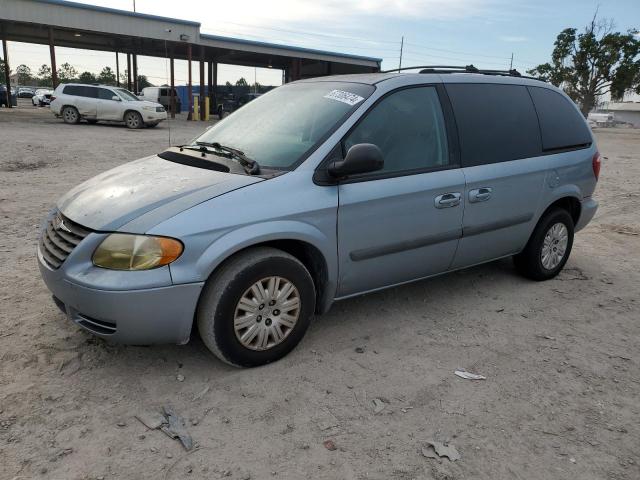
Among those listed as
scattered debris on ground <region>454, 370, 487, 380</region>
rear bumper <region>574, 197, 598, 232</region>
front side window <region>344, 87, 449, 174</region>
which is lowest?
scattered debris on ground <region>454, 370, 487, 380</region>

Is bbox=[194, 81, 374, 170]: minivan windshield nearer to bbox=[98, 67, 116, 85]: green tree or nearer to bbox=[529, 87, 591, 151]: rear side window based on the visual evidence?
bbox=[529, 87, 591, 151]: rear side window

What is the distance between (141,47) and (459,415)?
Answer: 34518 mm

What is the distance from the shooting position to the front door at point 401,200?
3.28 meters

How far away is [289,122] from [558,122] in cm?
259

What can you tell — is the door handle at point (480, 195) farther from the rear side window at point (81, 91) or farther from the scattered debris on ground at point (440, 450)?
the rear side window at point (81, 91)

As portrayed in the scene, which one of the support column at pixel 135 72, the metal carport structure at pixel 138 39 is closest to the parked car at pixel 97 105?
Result: the metal carport structure at pixel 138 39

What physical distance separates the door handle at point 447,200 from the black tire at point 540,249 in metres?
1.25

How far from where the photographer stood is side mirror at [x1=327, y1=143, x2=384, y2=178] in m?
3.02

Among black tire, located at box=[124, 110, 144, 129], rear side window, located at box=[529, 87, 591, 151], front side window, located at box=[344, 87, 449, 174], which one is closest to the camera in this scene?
front side window, located at box=[344, 87, 449, 174]

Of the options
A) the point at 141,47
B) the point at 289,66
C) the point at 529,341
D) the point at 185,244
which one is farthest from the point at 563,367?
the point at 289,66

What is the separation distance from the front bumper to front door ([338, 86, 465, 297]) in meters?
1.04

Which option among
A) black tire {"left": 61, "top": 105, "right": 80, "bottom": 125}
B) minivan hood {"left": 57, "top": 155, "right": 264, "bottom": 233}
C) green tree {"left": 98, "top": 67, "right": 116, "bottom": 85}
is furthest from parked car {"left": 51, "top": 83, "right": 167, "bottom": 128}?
green tree {"left": 98, "top": 67, "right": 116, "bottom": 85}

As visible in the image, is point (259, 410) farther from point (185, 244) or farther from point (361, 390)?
point (185, 244)

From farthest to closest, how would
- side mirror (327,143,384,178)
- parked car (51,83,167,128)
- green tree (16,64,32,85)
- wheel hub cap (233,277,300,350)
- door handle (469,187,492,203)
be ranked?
green tree (16,64,32,85) < parked car (51,83,167,128) < door handle (469,187,492,203) < side mirror (327,143,384,178) < wheel hub cap (233,277,300,350)
